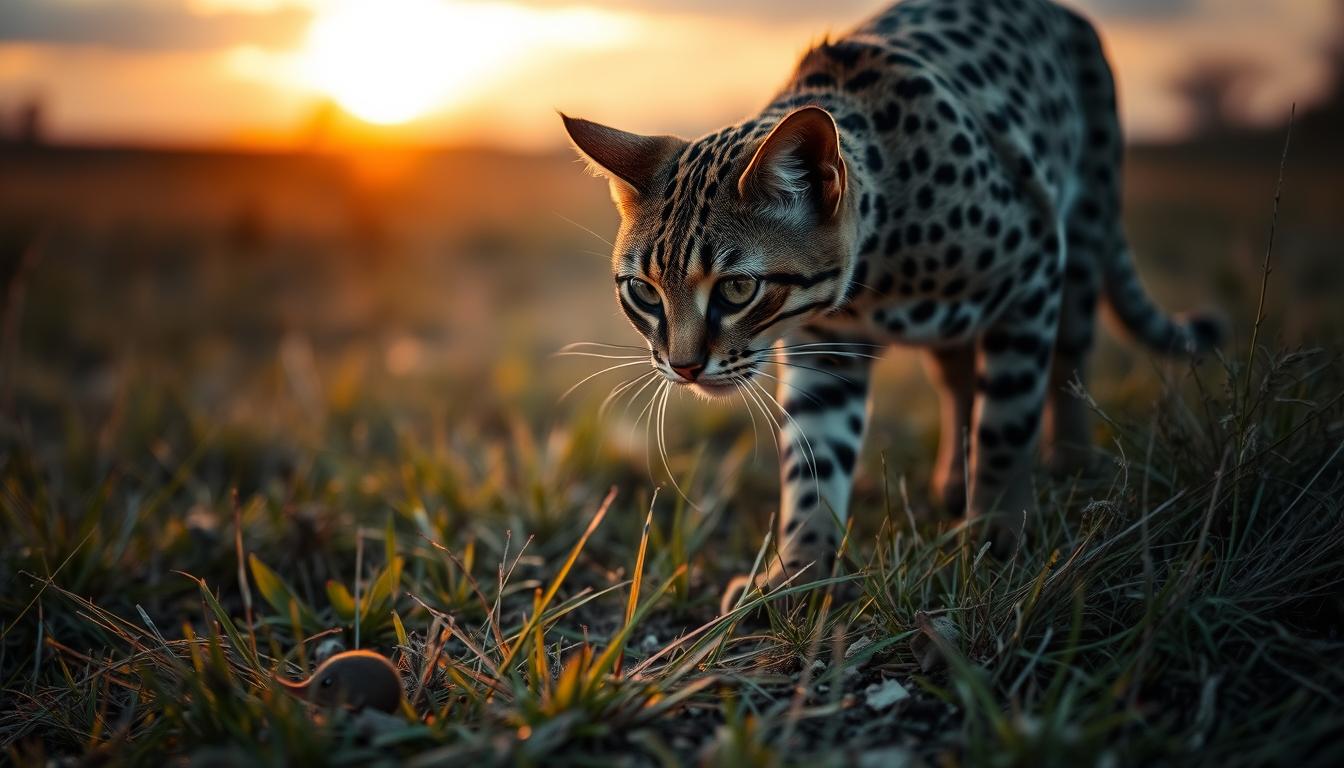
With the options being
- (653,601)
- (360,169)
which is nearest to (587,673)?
(653,601)

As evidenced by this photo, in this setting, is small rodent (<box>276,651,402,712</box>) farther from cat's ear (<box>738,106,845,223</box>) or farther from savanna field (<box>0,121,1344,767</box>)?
cat's ear (<box>738,106,845,223</box>)

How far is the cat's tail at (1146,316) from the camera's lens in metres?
3.67

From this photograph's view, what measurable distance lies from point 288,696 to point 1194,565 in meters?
1.74

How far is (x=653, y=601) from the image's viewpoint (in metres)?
2.01

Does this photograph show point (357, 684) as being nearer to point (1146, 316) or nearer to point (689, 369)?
point (689, 369)

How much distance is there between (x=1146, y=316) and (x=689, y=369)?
2.16 meters

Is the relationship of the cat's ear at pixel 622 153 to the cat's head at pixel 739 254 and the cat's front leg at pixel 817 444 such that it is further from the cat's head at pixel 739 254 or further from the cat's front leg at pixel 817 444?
the cat's front leg at pixel 817 444

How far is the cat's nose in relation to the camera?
238cm

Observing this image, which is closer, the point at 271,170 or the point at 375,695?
the point at 375,695

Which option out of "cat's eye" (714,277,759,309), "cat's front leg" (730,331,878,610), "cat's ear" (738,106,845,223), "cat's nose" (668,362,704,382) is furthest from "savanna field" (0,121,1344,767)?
"cat's ear" (738,106,845,223)

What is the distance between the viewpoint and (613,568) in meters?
3.12

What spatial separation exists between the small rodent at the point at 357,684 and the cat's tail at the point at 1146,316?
115 inches

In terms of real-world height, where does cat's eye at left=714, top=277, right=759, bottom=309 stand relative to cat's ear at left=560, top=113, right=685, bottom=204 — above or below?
below

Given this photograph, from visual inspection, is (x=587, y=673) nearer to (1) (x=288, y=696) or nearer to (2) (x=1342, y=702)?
(1) (x=288, y=696)
